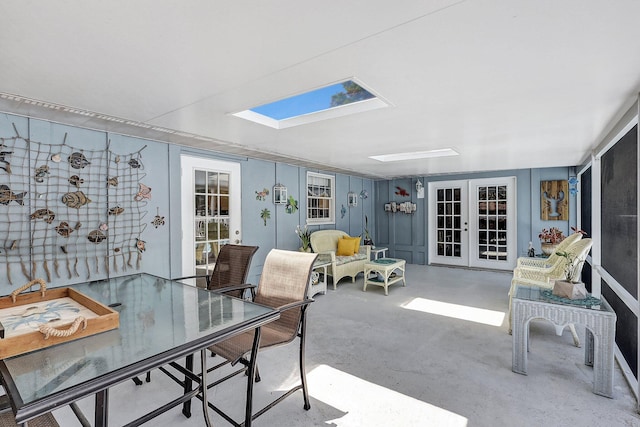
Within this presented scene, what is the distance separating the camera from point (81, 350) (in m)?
1.22

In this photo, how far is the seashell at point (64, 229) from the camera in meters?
3.01

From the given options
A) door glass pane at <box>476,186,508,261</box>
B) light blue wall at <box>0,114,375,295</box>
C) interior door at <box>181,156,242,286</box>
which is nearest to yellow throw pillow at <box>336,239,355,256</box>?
light blue wall at <box>0,114,375,295</box>

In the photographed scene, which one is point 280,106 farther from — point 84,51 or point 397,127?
point 84,51

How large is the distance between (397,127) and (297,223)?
10.2 ft

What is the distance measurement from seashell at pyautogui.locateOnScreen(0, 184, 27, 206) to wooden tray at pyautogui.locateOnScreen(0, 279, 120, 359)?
1.57 meters

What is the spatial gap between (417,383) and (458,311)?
6.59 ft

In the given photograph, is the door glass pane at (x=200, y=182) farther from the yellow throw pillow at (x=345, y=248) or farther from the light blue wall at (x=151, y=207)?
the yellow throw pillow at (x=345, y=248)

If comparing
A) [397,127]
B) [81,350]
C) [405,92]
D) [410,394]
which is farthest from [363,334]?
[81,350]

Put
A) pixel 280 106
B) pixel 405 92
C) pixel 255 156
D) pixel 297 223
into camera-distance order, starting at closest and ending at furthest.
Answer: pixel 405 92 < pixel 280 106 < pixel 255 156 < pixel 297 223

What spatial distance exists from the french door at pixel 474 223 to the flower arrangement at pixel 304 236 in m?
3.42

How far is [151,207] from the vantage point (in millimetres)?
3719

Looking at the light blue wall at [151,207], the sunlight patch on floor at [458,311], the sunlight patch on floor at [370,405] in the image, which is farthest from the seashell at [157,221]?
the sunlight patch on floor at [458,311]

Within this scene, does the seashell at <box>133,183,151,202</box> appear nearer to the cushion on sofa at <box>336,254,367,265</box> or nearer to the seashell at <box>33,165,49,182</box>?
the seashell at <box>33,165,49,182</box>

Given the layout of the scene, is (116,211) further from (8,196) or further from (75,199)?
(8,196)
